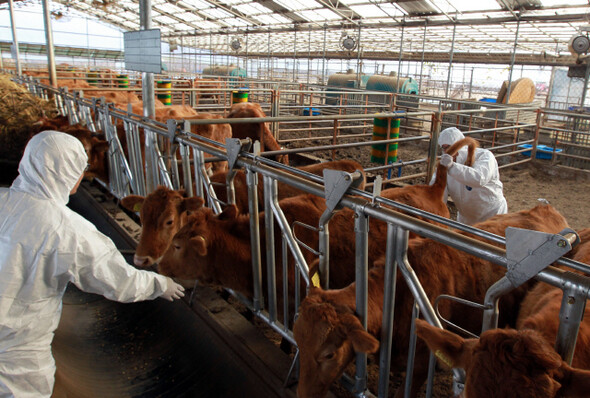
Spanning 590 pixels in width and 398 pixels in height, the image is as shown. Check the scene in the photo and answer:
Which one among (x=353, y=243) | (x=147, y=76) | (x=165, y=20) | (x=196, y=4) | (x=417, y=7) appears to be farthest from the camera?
(x=165, y=20)

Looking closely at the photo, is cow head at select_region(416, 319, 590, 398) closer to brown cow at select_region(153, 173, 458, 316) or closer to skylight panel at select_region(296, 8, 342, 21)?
brown cow at select_region(153, 173, 458, 316)

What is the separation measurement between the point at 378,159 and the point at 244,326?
4.92 meters

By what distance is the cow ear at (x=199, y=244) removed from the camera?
2709mm

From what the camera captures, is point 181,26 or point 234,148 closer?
point 234,148

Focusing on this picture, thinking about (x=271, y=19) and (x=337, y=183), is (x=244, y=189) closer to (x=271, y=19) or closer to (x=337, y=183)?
(x=337, y=183)

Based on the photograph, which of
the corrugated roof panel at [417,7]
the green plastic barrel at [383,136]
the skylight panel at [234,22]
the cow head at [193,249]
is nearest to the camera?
the cow head at [193,249]

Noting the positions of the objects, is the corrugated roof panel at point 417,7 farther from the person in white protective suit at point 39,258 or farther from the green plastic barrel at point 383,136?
the person in white protective suit at point 39,258

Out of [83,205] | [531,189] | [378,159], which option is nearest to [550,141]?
[531,189]

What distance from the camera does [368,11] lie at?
56.7 ft

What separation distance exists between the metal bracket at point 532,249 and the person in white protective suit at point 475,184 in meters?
2.58

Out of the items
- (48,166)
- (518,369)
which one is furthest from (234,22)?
(518,369)

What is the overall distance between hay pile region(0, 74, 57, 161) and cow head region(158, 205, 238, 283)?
227 inches

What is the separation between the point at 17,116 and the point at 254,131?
178 inches

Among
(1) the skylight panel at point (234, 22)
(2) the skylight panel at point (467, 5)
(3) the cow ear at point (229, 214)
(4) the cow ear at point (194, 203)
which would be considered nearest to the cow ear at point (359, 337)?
(3) the cow ear at point (229, 214)
